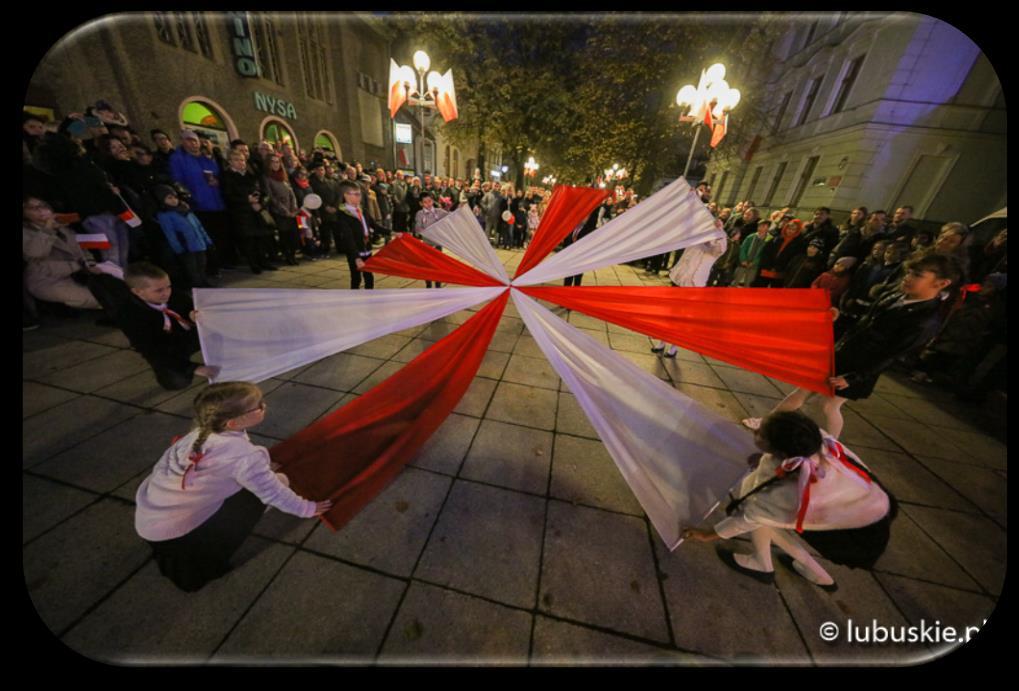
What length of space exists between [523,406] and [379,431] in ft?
4.31

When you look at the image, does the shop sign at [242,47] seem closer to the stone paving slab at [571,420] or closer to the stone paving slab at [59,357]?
the stone paving slab at [59,357]

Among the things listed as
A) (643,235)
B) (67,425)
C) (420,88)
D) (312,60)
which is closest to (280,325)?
(67,425)

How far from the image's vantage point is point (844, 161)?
11.6m

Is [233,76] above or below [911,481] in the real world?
above

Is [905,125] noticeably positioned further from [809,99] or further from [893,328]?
[893,328]

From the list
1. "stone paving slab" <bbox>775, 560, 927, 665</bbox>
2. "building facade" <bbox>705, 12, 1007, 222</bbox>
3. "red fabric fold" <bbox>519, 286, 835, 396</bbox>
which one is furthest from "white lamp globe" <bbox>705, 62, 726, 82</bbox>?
"stone paving slab" <bbox>775, 560, 927, 665</bbox>

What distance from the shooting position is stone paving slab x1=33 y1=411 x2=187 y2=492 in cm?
214

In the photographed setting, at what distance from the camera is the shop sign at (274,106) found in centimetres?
1135

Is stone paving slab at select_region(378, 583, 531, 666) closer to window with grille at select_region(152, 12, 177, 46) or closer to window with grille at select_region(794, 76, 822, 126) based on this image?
window with grille at select_region(152, 12, 177, 46)

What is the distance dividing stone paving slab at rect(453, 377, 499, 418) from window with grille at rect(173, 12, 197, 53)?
42.2 ft

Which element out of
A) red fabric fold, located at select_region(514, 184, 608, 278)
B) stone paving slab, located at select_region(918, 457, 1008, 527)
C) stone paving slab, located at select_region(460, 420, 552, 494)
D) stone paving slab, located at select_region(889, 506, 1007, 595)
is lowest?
stone paving slab, located at select_region(460, 420, 552, 494)

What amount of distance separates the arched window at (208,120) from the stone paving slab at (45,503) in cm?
1065

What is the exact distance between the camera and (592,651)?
160cm

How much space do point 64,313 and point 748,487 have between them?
690cm
